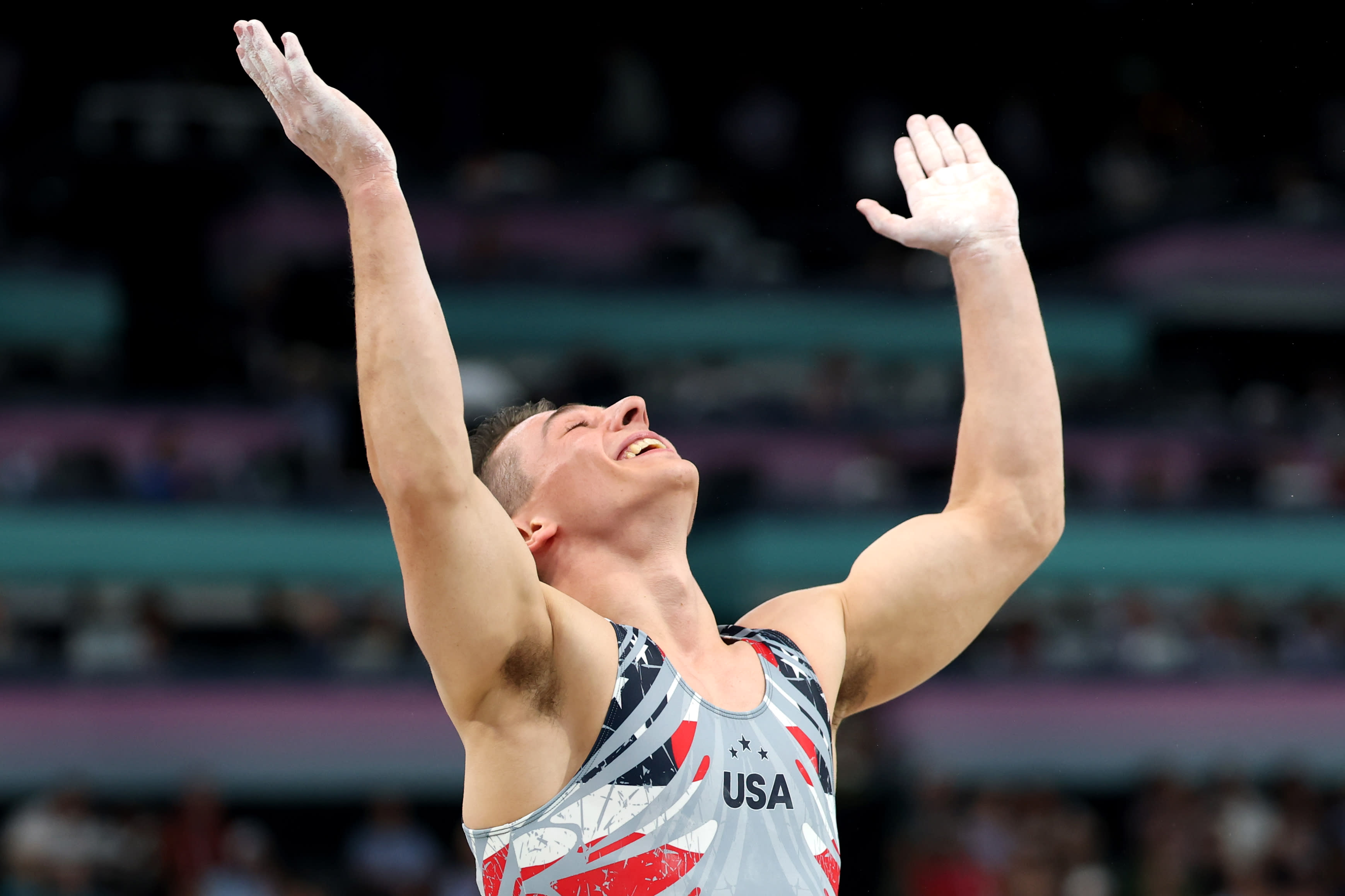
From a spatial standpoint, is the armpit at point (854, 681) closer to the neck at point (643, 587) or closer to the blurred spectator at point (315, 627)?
the neck at point (643, 587)

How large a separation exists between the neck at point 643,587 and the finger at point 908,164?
50.0 inches

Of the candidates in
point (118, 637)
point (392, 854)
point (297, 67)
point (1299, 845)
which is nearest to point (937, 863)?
point (1299, 845)

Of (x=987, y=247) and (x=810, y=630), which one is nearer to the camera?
(x=810, y=630)

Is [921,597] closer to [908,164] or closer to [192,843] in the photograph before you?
[908,164]

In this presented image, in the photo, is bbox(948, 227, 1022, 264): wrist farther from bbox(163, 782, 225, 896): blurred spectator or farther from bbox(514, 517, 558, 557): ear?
bbox(163, 782, 225, 896): blurred spectator

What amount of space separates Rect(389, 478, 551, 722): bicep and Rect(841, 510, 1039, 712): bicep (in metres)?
1.13

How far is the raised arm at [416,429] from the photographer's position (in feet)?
9.77

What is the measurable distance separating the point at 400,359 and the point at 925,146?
196 cm

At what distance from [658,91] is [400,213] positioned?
15.8 metres

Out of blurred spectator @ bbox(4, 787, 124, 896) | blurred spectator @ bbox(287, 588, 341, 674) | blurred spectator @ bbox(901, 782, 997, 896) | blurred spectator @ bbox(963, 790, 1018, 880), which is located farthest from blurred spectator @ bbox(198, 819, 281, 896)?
blurred spectator @ bbox(963, 790, 1018, 880)

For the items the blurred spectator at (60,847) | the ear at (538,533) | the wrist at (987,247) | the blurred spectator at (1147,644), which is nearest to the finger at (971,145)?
the wrist at (987,247)

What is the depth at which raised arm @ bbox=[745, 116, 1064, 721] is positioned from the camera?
3.92m

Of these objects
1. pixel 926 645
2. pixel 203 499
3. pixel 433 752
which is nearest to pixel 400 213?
pixel 926 645

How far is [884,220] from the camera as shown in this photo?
4.15m
